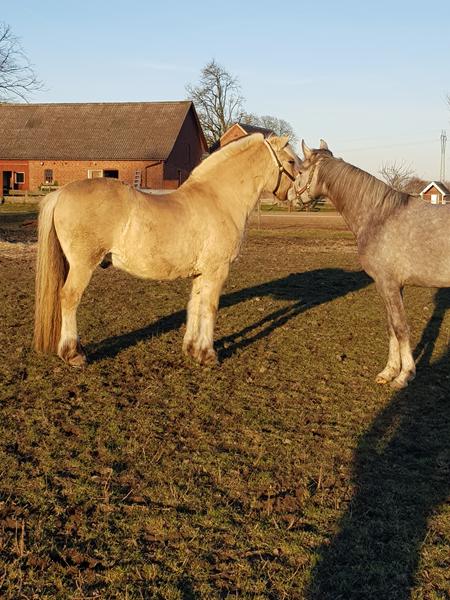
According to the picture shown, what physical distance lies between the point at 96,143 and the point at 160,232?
4649 cm

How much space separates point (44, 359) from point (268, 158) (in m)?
3.54

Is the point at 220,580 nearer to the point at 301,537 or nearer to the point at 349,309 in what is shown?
the point at 301,537

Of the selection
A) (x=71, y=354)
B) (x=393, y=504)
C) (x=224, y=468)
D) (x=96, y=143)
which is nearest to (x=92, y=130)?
(x=96, y=143)

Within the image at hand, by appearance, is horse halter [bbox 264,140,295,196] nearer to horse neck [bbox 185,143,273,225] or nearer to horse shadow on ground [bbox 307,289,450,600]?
horse neck [bbox 185,143,273,225]

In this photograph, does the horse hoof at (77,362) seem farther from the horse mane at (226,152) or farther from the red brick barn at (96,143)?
the red brick barn at (96,143)

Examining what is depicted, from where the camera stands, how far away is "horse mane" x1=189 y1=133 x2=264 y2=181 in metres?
7.29

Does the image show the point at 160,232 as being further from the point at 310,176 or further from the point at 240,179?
the point at 310,176

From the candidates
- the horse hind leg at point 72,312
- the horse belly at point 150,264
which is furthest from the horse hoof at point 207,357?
the horse hind leg at point 72,312

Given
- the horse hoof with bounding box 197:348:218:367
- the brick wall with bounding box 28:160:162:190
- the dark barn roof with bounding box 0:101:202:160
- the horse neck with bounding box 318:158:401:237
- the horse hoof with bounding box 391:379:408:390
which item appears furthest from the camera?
the dark barn roof with bounding box 0:101:202:160

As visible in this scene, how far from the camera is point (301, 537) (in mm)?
3480

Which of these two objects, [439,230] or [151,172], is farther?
[151,172]

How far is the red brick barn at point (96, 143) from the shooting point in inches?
1941

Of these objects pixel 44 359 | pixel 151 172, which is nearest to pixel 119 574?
pixel 44 359

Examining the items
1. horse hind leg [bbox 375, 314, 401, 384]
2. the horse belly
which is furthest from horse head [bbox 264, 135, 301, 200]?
horse hind leg [bbox 375, 314, 401, 384]
